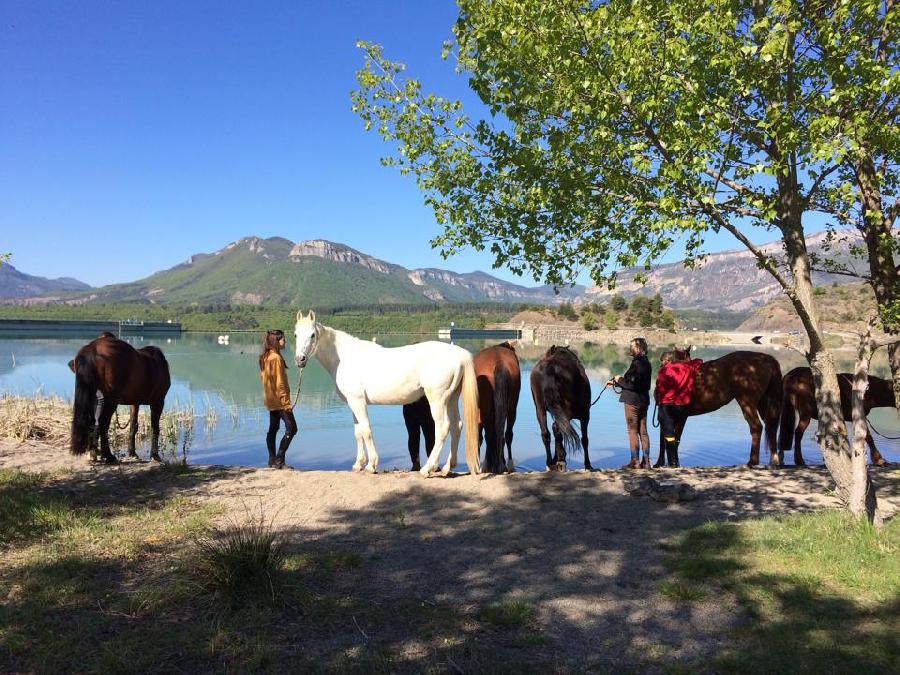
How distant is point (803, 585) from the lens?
4.70m

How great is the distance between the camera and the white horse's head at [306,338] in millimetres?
8758

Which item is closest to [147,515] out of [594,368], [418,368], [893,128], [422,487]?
[422,487]

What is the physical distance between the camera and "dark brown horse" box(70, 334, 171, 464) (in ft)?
30.9

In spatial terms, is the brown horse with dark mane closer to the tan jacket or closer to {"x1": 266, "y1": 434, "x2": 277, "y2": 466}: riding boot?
the tan jacket

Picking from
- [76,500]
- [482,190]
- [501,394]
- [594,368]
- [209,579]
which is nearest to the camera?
[209,579]

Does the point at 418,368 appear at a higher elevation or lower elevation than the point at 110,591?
higher

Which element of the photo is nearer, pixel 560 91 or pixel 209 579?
pixel 209 579

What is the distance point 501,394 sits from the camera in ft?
31.3

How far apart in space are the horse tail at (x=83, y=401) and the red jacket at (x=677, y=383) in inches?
380

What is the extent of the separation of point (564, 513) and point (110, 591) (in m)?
4.77

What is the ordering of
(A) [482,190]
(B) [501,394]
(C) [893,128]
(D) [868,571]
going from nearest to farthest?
(D) [868,571] → (C) [893,128] → (A) [482,190] → (B) [501,394]

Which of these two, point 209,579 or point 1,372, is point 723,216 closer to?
point 209,579

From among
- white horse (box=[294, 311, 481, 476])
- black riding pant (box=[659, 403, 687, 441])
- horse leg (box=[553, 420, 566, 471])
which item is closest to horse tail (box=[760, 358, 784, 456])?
black riding pant (box=[659, 403, 687, 441])

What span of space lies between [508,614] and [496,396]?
5360mm
